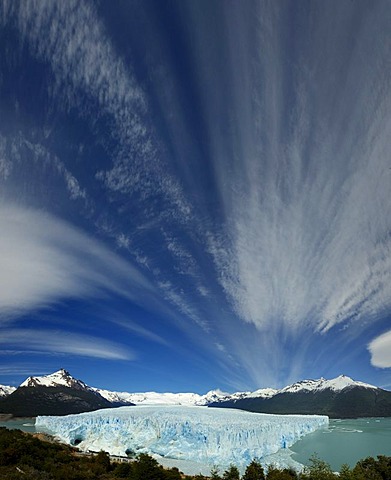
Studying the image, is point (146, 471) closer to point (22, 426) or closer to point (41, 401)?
point (22, 426)

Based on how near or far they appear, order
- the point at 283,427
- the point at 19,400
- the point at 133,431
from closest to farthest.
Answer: the point at 133,431 < the point at 283,427 < the point at 19,400

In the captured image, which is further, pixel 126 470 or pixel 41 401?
pixel 41 401

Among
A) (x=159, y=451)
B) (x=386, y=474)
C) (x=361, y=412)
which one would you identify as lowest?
(x=386, y=474)

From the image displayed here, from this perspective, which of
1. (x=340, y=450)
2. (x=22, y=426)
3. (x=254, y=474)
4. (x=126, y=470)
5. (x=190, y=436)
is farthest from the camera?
(x=22, y=426)

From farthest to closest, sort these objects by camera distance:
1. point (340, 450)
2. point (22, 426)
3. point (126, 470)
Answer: point (22, 426), point (340, 450), point (126, 470)

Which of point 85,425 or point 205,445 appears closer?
point 205,445

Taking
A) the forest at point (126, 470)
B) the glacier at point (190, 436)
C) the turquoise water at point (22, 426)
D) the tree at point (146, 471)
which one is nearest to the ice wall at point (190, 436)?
the glacier at point (190, 436)

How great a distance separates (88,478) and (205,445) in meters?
21.0

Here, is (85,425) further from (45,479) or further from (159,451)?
(45,479)

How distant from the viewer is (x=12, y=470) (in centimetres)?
2420

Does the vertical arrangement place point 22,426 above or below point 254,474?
above

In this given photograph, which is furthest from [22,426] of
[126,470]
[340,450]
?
[340,450]

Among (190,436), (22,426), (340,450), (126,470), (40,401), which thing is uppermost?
(40,401)

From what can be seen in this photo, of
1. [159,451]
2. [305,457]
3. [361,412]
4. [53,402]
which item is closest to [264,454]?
[305,457]
